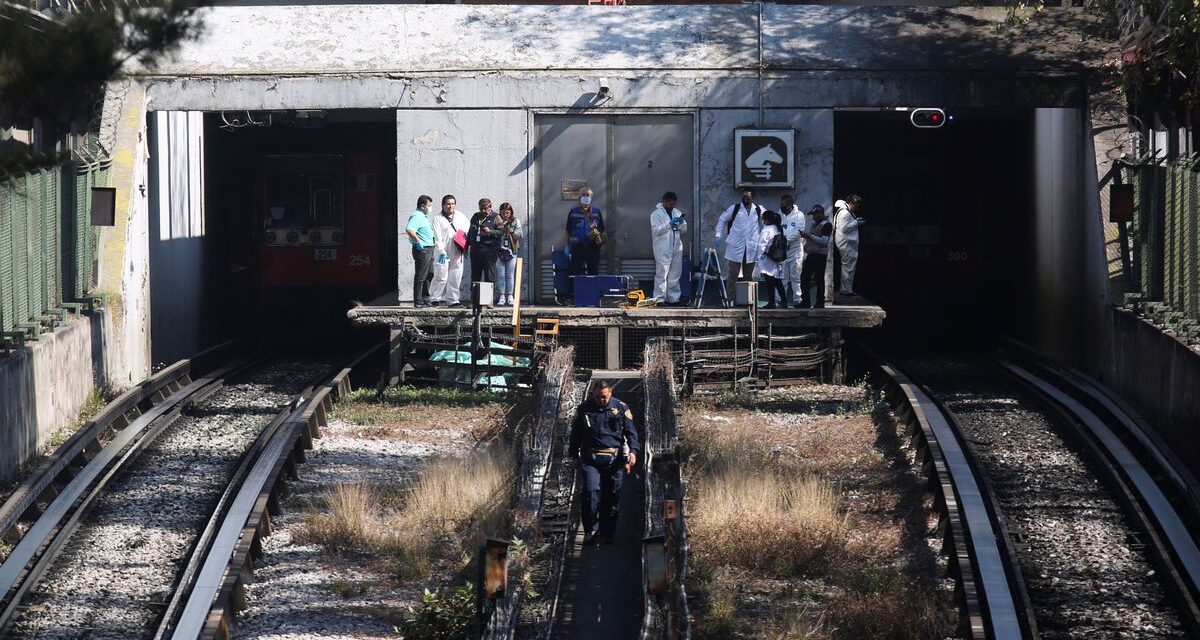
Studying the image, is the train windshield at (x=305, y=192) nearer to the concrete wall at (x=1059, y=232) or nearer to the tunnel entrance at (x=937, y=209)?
the tunnel entrance at (x=937, y=209)

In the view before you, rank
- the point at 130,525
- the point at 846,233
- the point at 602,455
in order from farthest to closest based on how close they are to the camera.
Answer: the point at 846,233
the point at 130,525
the point at 602,455

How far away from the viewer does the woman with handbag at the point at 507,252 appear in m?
20.6

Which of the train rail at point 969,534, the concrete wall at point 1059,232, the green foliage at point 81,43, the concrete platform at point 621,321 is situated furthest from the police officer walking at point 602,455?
the concrete wall at point 1059,232

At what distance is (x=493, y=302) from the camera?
20734 mm

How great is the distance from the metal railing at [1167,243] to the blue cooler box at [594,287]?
22.1 feet

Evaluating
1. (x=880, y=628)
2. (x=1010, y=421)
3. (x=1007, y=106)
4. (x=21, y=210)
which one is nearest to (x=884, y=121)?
(x=1007, y=106)

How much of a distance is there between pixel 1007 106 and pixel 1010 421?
21.0 feet

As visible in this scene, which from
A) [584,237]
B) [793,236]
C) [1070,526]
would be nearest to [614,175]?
[584,237]

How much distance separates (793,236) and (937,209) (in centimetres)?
635

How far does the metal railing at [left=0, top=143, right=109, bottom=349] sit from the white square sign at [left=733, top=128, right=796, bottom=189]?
871 centimetres

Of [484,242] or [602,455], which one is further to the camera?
[484,242]

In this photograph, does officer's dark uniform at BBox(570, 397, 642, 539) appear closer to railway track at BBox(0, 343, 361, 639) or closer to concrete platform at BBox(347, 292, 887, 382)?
railway track at BBox(0, 343, 361, 639)

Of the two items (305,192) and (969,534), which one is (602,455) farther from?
(305,192)

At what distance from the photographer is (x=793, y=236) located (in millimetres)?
20406
